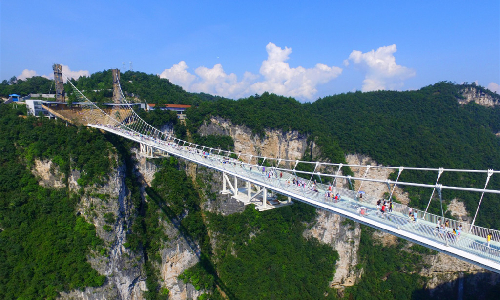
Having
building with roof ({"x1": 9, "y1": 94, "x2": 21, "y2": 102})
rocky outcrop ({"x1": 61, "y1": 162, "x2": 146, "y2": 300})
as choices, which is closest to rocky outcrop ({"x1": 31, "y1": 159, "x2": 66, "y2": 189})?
rocky outcrop ({"x1": 61, "y1": 162, "x2": 146, "y2": 300})

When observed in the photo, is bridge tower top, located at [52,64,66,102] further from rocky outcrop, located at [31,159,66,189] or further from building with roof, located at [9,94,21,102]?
rocky outcrop, located at [31,159,66,189]

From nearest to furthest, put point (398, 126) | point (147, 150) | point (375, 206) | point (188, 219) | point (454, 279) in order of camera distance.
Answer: point (375, 206), point (147, 150), point (188, 219), point (454, 279), point (398, 126)

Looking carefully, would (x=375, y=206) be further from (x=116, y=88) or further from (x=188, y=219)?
(x=116, y=88)

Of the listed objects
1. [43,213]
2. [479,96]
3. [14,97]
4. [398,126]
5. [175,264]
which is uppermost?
[479,96]

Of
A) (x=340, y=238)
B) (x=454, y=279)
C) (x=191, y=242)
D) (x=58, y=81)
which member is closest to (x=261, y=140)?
(x=340, y=238)

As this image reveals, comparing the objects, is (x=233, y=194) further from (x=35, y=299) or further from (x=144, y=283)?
(x=35, y=299)

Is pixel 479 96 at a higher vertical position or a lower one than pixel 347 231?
higher

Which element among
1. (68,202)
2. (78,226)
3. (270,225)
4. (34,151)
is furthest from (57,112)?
(270,225)

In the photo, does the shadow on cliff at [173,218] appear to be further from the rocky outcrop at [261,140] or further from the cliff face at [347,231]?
the rocky outcrop at [261,140]
